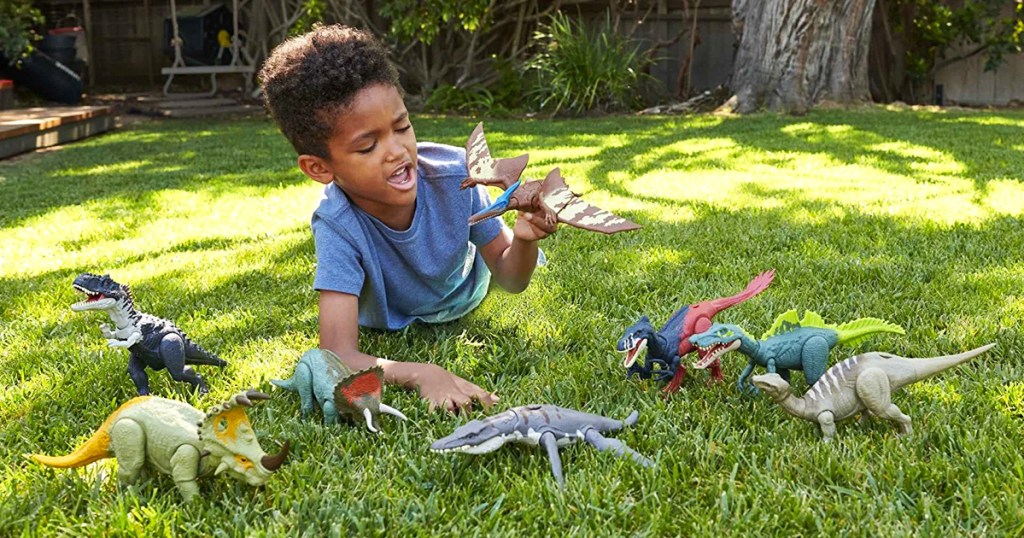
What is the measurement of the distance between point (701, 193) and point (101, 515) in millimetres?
4091

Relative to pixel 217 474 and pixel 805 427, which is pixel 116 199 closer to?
pixel 217 474

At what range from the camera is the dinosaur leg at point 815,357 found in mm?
2135

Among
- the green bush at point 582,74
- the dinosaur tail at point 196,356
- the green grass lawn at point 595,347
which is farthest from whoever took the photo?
the green bush at point 582,74

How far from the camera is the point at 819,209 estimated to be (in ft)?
15.4

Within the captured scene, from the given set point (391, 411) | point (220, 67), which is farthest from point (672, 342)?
point (220, 67)

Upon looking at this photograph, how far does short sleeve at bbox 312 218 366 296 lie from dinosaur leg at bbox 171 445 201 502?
86 centimetres

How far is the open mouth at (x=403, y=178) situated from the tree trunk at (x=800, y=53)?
7.15 m

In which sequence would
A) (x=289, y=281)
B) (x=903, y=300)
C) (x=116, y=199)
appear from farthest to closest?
1. (x=116, y=199)
2. (x=289, y=281)
3. (x=903, y=300)

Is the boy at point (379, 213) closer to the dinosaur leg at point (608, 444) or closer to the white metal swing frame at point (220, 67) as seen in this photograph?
the dinosaur leg at point (608, 444)

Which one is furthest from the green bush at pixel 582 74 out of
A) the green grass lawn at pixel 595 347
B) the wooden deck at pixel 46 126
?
the wooden deck at pixel 46 126

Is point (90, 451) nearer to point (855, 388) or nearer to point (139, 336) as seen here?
point (139, 336)

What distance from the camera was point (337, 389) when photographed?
7.14 ft

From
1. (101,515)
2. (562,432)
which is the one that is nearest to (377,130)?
(562,432)

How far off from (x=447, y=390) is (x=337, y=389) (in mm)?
338
